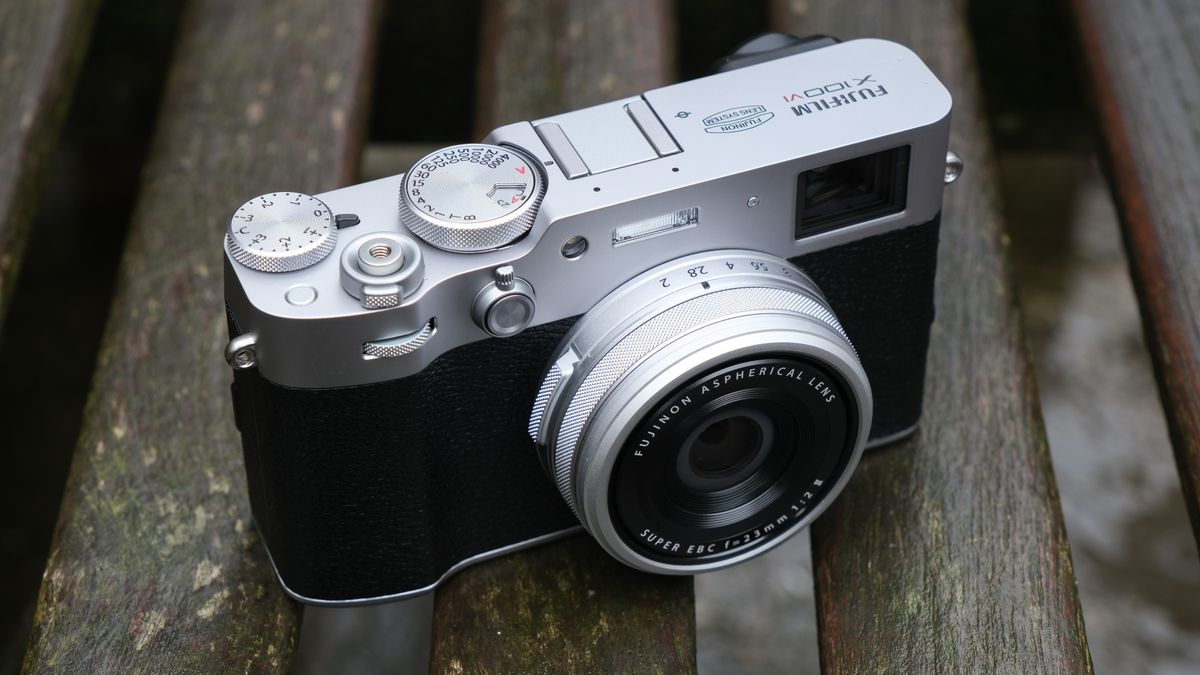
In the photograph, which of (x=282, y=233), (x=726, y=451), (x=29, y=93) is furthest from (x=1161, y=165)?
(x=29, y=93)

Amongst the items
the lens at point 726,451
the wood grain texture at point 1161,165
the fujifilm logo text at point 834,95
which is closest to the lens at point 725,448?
the lens at point 726,451

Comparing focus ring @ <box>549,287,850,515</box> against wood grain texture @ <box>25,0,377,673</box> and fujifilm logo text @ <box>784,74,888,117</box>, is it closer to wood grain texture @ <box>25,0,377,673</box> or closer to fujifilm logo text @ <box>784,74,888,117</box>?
fujifilm logo text @ <box>784,74,888,117</box>

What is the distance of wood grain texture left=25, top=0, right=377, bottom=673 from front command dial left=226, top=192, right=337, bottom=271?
0.91 feet

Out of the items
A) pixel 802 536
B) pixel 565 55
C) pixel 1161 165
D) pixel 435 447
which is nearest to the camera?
pixel 435 447

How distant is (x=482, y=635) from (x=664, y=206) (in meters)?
0.31

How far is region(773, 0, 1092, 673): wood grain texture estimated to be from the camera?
3.02 feet

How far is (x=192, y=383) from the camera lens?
1.06 m

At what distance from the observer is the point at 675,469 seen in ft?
2.91

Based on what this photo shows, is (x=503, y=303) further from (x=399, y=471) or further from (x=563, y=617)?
(x=563, y=617)

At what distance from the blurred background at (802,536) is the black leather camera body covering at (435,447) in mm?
448

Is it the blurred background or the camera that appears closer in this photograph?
the camera

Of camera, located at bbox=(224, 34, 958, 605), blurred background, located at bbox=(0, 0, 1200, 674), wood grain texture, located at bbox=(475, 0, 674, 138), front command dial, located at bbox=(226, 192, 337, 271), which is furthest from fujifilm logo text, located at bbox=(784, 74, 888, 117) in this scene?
blurred background, located at bbox=(0, 0, 1200, 674)

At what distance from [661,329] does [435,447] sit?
6.2 inches

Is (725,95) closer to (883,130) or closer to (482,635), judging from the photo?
(883,130)
